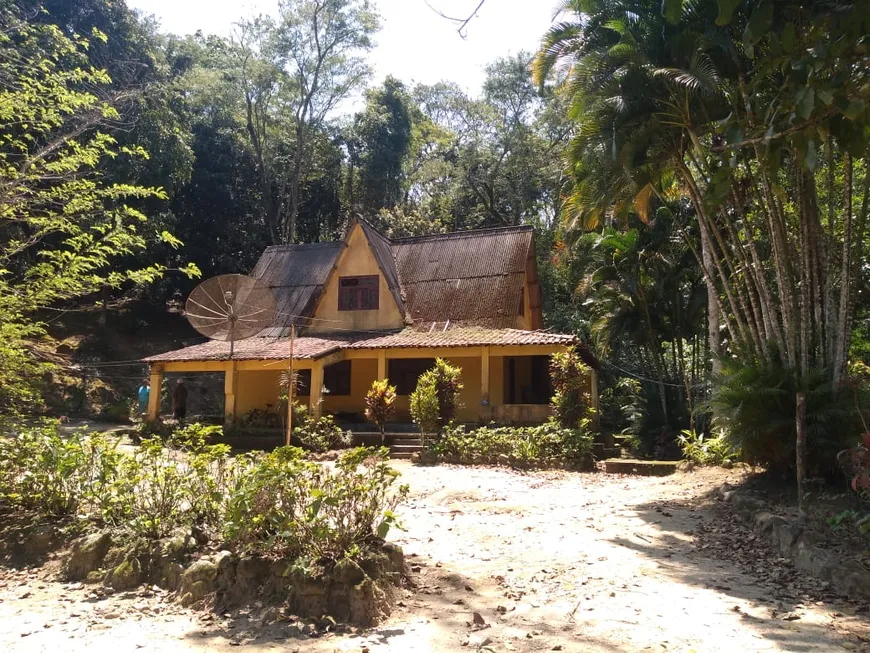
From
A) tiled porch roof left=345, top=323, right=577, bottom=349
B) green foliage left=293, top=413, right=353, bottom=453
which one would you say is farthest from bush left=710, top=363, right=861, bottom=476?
green foliage left=293, top=413, right=353, bottom=453

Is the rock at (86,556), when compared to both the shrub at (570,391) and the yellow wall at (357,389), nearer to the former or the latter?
the shrub at (570,391)

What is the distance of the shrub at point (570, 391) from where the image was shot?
1316 cm

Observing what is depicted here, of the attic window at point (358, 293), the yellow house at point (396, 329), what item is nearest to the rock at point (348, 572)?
the yellow house at point (396, 329)

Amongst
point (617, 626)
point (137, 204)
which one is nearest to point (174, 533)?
point (617, 626)

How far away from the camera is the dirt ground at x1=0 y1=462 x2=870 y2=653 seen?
4156mm

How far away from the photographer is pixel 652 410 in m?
17.2

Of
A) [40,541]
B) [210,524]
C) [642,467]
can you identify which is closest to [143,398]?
[40,541]

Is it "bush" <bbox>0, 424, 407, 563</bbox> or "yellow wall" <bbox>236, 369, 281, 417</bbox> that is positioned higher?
"yellow wall" <bbox>236, 369, 281, 417</bbox>

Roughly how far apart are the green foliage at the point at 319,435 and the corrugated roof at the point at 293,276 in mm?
4867

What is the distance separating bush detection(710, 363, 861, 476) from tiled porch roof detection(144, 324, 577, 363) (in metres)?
6.68

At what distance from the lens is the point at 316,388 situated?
52.4ft

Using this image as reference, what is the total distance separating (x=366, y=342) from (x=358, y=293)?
8.73 feet

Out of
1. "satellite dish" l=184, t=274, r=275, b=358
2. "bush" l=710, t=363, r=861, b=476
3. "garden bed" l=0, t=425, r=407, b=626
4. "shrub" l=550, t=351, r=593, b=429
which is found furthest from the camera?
"satellite dish" l=184, t=274, r=275, b=358

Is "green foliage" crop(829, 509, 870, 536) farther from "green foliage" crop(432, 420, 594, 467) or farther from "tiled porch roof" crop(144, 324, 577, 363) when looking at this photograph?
"tiled porch roof" crop(144, 324, 577, 363)
